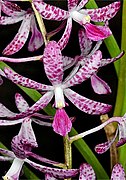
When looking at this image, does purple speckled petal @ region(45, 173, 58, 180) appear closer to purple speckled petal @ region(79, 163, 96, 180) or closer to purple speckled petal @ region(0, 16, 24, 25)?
purple speckled petal @ region(79, 163, 96, 180)

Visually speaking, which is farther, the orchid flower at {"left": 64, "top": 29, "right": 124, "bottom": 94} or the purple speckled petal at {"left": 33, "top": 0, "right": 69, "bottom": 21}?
the orchid flower at {"left": 64, "top": 29, "right": 124, "bottom": 94}

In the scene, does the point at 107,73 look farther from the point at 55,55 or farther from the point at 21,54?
the point at 55,55

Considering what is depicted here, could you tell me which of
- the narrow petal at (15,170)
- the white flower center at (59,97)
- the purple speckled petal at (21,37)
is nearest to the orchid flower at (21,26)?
the purple speckled petal at (21,37)

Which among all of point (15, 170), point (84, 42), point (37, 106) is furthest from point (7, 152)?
point (84, 42)

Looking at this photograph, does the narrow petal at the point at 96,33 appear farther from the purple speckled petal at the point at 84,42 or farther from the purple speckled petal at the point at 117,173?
the purple speckled petal at the point at 117,173

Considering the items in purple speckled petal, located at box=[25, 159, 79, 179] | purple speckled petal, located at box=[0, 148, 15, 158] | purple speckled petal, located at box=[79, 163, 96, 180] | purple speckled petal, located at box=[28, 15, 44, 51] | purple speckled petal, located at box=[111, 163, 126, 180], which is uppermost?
purple speckled petal, located at box=[28, 15, 44, 51]

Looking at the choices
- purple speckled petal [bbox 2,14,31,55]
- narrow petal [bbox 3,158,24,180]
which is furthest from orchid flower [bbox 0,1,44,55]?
narrow petal [bbox 3,158,24,180]

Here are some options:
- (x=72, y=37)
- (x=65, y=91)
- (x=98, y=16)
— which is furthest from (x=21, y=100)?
(x=72, y=37)

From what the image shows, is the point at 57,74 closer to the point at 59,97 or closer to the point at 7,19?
the point at 59,97
